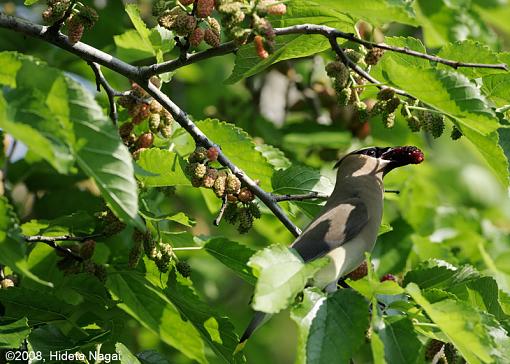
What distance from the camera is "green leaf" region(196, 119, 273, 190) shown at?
3256mm

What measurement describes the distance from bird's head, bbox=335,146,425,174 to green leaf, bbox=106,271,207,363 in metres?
1.19

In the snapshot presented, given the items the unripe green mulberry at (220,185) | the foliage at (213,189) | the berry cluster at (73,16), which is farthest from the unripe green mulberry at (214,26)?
the unripe green mulberry at (220,185)

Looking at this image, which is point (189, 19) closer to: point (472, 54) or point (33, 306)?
point (472, 54)

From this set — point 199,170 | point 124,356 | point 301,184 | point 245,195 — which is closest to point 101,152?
point 199,170

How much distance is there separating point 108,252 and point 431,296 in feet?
5.03

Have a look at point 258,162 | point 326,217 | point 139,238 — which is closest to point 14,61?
point 139,238

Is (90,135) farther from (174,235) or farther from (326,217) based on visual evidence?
(326,217)

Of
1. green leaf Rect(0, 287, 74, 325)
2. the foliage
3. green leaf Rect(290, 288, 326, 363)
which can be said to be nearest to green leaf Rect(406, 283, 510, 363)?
the foliage

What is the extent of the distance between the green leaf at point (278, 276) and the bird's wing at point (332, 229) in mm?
602

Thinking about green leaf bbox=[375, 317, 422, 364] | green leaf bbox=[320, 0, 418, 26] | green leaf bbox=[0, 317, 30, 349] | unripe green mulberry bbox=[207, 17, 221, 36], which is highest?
green leaf bbox=[320, 0, 418, 26]

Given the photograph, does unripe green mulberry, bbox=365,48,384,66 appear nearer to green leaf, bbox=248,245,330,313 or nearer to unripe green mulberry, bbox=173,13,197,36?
unripe green mulberry, bbox=173,13,197,36

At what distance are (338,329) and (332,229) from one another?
83cm

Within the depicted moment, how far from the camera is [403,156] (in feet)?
11.8

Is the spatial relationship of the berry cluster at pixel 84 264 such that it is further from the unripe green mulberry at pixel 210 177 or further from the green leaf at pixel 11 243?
the green leaf at pixel 11 243
